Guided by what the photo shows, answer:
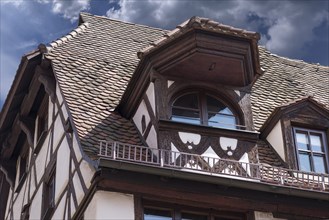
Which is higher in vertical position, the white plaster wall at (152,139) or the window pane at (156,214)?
the white plaster wall at (152,139)

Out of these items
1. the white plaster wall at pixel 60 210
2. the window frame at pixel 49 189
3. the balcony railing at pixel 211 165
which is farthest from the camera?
the window frame at pixel 49 189

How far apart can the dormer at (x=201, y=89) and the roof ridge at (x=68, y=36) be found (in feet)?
11.1

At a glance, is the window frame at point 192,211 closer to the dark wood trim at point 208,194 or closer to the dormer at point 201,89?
the dark wood trim at point 208,194

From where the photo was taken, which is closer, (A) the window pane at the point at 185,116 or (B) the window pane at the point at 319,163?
(A) the window pane at the point at 185,116

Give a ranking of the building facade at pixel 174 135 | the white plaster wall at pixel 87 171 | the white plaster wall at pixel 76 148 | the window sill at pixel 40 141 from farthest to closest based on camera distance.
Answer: the window sill at pixel 40 141, the white plaster wall at pixel 76 148, the white plaster wall at pixel 87 171, the building facade at pixel 174 135

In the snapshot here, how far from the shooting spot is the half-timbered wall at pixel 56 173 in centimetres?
1438

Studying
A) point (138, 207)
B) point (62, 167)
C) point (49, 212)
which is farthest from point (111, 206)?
point (49, 212)

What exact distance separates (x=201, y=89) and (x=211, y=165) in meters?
1.69

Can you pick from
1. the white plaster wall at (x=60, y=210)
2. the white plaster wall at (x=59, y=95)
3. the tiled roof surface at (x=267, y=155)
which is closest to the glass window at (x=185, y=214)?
the tiled roof surface at (x=267, y=155)

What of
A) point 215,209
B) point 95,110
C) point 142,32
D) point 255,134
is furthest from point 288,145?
point 142,32

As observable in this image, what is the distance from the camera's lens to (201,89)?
49.6 ft

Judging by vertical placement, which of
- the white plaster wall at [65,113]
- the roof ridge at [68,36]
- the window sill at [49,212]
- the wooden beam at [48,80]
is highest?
the roof ridge at [68,36]

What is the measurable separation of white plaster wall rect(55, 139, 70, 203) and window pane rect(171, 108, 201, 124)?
2067mm

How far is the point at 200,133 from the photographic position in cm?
1438
